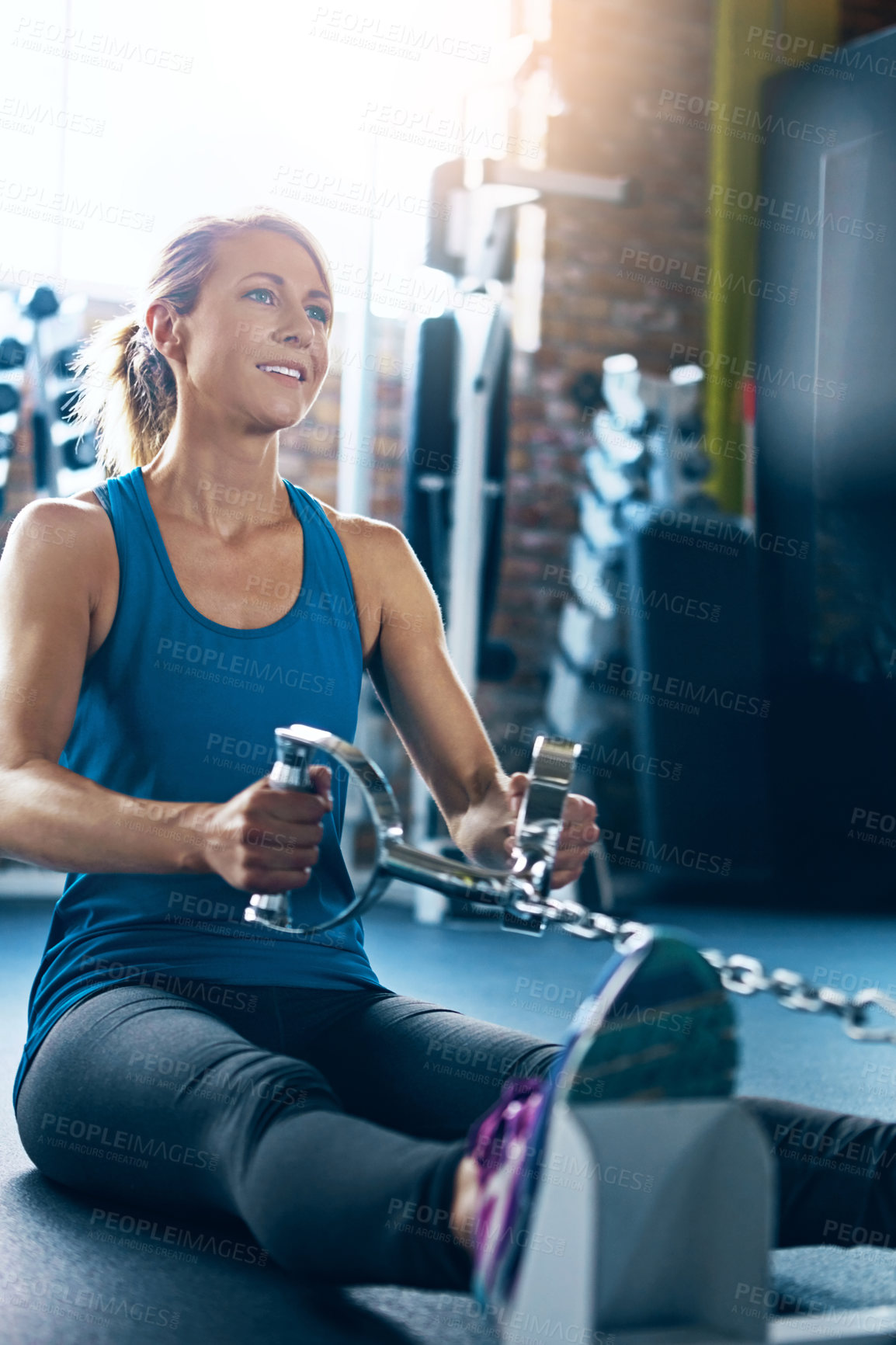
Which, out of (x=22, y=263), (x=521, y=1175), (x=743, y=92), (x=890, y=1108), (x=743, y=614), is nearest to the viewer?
(x=521, y=1175)

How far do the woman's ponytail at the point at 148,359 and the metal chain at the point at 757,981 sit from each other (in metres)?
0.84

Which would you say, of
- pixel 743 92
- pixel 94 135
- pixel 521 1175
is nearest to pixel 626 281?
pixel 743 92

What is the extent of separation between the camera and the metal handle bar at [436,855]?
1.04 metres

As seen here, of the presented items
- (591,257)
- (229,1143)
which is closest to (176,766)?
(229,1143)

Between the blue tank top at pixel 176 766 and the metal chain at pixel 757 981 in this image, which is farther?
the blue tank top at pixel 176 766

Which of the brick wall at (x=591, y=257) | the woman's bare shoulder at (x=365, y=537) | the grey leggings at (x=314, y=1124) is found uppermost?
the brick wall at (x=591, y=257)

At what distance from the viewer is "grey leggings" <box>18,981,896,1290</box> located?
3.24 feet

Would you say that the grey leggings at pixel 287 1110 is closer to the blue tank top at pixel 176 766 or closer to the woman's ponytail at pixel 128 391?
the blue tank top at pixel 176 766

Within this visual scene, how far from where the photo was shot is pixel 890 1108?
76.3 inches

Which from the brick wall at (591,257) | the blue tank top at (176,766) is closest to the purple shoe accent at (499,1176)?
the blue tank top at (176,766)

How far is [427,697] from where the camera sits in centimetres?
161

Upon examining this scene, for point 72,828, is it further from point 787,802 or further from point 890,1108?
point 787,802

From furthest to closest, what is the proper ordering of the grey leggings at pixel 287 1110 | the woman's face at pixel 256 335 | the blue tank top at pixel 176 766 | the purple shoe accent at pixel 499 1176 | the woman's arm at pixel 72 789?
the woman's face at pixel 256 335 < the blue tank top at pixel 176 766 < the woman's arm at pixel 72 789 < the grey leggings at pixel 287 1110 < the purple shoe accent at pixel 499 1176

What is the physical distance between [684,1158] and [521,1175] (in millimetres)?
129
